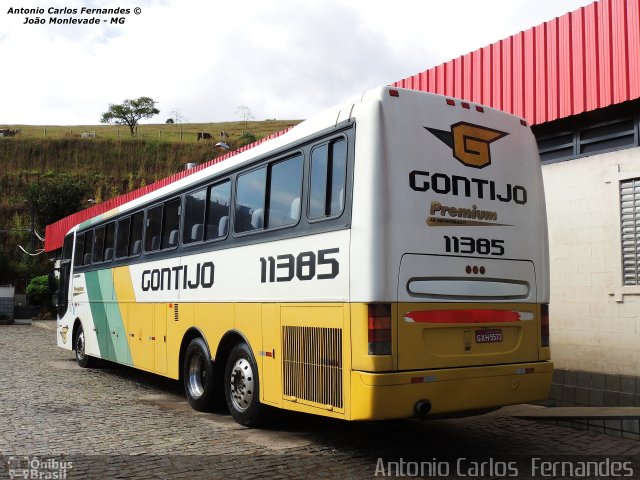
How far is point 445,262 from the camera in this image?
6.19m

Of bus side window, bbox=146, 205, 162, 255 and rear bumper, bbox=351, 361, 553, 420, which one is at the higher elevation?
bus side window, bbox=146, 205, 162, 255

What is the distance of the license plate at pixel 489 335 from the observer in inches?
249

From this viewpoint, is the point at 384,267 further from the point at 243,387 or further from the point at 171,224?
the point at 171,224

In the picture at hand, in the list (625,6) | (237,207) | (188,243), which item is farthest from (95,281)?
(625,6)

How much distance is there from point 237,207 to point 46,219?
2269 inches

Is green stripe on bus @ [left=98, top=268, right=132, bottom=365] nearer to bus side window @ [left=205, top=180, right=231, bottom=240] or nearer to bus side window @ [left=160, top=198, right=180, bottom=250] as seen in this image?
bus side window @ [left=160, top=198, right=180, bottom=250]

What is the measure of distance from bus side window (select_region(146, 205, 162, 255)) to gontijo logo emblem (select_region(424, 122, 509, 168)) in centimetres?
527

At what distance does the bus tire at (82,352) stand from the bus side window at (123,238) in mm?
2972

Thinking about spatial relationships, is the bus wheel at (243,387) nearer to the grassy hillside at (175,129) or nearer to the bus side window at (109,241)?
the bus side window at (109,241)

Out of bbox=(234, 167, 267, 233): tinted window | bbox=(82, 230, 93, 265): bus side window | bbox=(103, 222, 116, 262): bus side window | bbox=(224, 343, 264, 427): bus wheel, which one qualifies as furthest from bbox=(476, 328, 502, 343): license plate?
bbox=(82, 230, 93, 265): bus side window

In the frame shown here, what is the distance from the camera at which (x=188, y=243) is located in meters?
9.27

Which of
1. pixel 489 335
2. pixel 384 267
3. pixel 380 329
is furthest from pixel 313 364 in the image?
pixel 489 335

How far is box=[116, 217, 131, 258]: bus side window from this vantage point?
38.0 feet

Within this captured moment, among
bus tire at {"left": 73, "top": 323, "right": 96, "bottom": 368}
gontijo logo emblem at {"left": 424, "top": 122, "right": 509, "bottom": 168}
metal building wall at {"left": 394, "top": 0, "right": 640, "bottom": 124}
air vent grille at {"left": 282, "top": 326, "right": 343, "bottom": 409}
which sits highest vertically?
metal building wall at {"left": 394, "top": 0, "right": 640, "bottom": 124}
